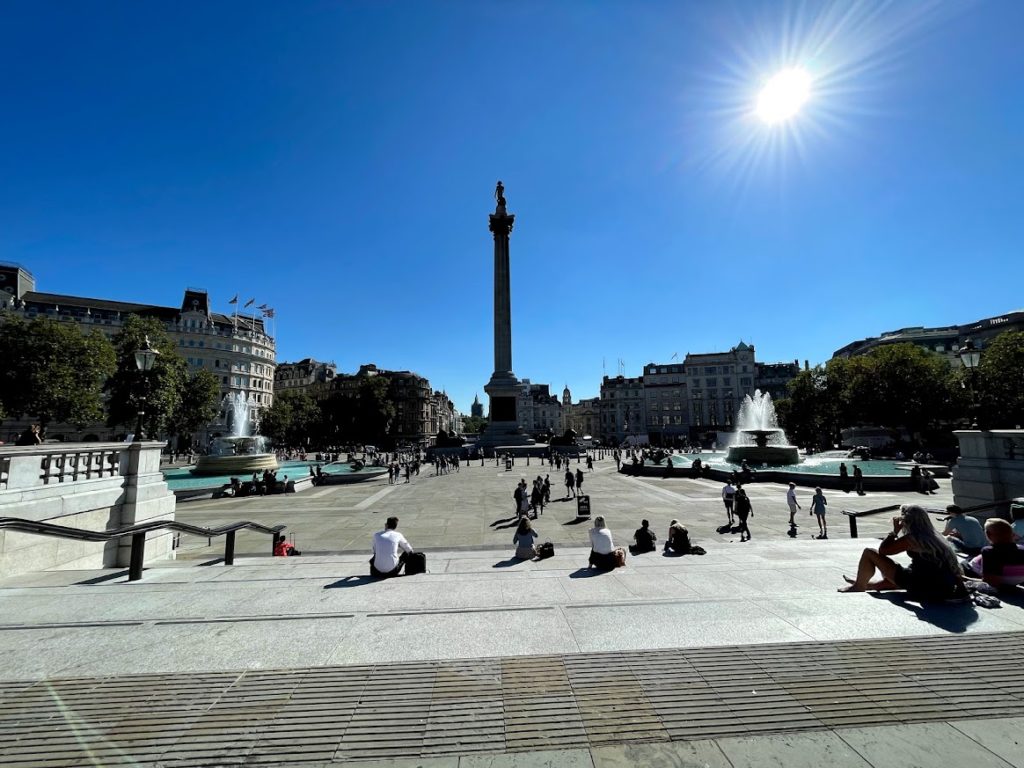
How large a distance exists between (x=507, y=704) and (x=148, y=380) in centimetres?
5617

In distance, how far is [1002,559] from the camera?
Result: 20.0ft

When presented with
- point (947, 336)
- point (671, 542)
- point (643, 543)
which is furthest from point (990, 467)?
point (947, 336)

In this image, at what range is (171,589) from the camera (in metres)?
7.01

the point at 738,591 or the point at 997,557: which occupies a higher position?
the point at 997,557

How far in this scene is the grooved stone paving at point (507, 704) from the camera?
3.25 m

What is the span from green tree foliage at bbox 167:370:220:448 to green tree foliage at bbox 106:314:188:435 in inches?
261

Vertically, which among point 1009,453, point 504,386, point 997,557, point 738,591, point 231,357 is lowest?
point 738,591

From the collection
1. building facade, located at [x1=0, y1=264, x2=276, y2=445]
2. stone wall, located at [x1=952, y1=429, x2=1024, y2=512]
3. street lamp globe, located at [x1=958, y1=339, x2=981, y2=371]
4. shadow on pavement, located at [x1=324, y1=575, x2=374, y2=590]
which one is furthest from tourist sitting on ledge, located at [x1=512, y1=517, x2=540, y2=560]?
building facade, located at [x1=0, y1=264, x2=276, y2=445]

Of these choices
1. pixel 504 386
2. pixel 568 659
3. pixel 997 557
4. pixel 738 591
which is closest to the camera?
pixel 568 659

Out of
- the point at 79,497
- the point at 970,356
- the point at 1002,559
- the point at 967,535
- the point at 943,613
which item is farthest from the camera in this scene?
the point at 970,356

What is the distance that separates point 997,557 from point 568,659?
240 inches

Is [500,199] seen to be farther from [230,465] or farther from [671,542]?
[671,542]

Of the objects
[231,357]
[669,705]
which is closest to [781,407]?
[669,705]

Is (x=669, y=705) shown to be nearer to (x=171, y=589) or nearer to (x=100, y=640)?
(x=100, y=640)
